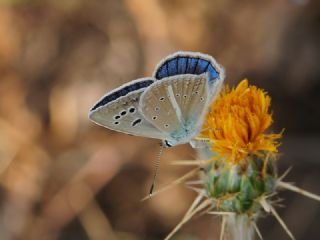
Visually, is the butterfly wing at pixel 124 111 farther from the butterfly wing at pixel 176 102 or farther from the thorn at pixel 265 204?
the thorn at pixel 265 204

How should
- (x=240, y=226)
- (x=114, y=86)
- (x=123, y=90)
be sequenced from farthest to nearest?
(x=114, y=86) < (x=240, y=226) < (x=123, y=90)

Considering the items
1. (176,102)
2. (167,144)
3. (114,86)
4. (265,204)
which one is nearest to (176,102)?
(176,102)

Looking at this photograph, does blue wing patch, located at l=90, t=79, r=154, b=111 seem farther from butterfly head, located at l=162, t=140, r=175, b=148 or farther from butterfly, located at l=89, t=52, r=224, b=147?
butterfly head, located at l=162, t=140, r=175, b=148

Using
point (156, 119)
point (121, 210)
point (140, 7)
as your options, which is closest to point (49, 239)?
point (121, 210)

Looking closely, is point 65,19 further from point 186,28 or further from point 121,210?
point 121,210

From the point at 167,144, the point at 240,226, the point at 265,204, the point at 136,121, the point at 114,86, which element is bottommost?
the point at 114,86

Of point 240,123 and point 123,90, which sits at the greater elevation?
point 123,90

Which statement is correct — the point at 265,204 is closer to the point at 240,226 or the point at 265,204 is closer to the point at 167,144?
the point at 240,226
